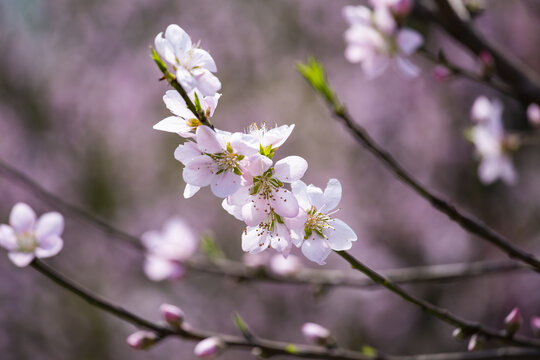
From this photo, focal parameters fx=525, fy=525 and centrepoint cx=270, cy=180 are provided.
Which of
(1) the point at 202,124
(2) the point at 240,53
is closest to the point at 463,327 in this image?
(1) the point at 202,124

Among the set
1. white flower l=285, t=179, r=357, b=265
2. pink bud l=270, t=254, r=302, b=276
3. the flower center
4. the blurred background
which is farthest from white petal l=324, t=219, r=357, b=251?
the blurred background

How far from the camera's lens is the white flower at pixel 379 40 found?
69.1 inches

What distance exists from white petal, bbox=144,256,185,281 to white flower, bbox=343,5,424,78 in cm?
109

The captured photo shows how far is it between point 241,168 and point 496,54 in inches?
46.0

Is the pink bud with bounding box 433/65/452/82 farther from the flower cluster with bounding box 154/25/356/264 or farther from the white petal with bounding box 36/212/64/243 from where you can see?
the white petal with bounding box 36/212/64/243

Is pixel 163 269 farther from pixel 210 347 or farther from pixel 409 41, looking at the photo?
pixel 409 41

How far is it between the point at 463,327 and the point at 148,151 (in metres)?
5.14

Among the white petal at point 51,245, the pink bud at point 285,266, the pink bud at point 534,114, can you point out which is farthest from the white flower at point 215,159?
the pink bud at point 534,114

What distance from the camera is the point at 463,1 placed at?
184cm

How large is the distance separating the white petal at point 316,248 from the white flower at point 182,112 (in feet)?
0.98

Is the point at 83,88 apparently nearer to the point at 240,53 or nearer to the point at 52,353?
the point at 240,53

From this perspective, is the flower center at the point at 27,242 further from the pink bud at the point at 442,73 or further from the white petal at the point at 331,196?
the pink bud at the point at 442,73

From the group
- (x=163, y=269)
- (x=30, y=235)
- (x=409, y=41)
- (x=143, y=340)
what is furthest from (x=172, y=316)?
(x=409, y=41)

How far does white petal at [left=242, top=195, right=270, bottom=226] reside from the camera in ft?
3.05
